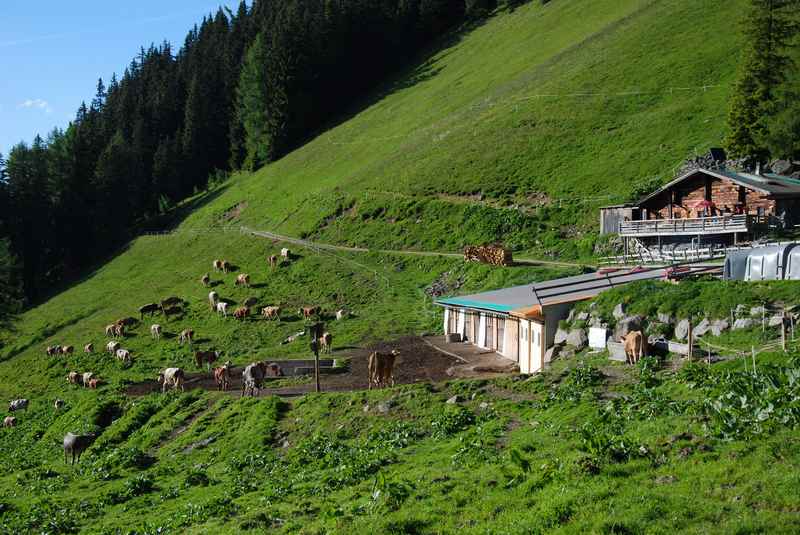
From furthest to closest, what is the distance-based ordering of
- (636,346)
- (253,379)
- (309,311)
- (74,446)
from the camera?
(309,311) → (253,379) → (74,446) → (636,346)

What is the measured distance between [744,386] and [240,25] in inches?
5488

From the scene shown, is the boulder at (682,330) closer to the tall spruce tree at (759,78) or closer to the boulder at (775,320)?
the boulder at (775,320)

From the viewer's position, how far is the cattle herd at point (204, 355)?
2773cm

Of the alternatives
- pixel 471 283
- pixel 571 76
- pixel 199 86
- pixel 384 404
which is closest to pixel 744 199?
pixel 471 283

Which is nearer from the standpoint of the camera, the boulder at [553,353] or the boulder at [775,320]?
the boulder at [775,320]

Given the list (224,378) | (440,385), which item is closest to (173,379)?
(224,378)

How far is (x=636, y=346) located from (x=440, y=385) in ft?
19.8

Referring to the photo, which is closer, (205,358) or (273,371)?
(273,371)

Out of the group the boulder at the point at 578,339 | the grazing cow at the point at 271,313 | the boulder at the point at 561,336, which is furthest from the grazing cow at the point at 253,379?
the grazing cow at the point at 271,313

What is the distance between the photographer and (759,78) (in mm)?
53531

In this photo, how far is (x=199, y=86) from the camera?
123 m

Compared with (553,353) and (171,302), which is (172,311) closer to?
(171,302)

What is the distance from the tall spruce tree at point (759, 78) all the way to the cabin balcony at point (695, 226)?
10.5 meters

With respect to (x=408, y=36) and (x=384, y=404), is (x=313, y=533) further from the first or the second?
(x=408, y=36)
